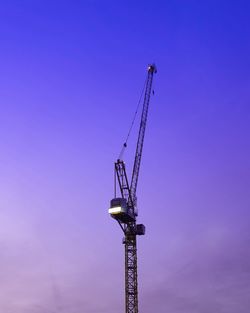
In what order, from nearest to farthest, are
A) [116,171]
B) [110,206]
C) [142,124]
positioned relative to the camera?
[110,206] < [116,171] < [142,124]

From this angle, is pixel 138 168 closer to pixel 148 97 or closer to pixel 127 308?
pixel 148 97

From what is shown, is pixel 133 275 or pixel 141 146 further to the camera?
pixel 141 146

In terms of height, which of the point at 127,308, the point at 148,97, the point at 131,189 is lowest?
the point at 127,308

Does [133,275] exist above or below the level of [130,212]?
below

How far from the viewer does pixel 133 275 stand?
146m

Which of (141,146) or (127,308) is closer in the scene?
(127,308)

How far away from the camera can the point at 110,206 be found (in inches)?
5531

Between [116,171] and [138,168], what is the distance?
776cm

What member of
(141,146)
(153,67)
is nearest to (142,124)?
(141,146)

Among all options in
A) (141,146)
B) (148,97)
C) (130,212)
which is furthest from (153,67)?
(130,212)

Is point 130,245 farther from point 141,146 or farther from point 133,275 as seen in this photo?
point 141,146

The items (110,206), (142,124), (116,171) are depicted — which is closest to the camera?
(110,206)

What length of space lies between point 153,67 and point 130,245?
182ft

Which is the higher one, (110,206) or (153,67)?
(153,67)
